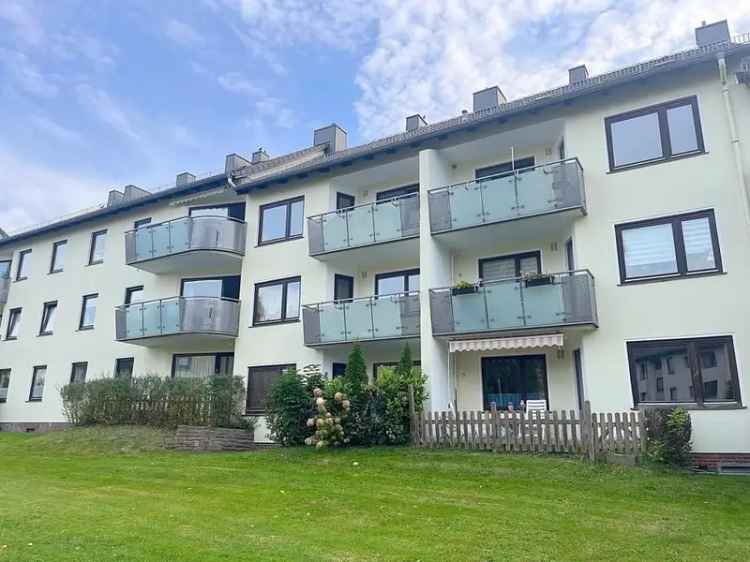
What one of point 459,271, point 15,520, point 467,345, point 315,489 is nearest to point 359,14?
point 459,271

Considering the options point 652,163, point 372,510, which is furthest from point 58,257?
point 652,163

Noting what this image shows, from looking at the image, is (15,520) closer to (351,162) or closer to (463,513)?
(463,513)

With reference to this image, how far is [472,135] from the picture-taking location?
811 inches

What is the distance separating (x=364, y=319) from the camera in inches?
813

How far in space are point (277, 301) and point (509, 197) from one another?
35.1 ft

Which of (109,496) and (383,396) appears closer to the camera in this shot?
(109,496)

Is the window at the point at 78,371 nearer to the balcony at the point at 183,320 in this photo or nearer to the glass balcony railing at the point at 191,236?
the balcony at the point at 183,320

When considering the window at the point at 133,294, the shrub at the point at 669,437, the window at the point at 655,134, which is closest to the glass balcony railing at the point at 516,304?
the shrub at the point at 669,437

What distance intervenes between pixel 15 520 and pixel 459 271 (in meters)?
15.9

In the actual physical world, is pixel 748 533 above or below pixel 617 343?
below

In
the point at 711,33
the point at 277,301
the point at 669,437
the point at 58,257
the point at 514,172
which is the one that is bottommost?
the point at 669,437

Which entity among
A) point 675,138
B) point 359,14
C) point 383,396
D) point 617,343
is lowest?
point 383,396

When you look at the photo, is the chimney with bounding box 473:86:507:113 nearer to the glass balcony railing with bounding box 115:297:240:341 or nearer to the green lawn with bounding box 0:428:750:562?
the glass balcony railing with bounding box 115:297:240:341

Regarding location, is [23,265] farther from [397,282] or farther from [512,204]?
[512,204]
